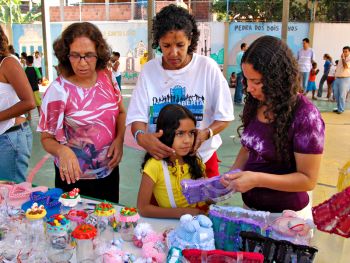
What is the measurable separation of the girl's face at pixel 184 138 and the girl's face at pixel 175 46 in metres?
0.32

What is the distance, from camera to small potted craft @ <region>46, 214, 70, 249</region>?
4.72 ft

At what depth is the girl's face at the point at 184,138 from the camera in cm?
182

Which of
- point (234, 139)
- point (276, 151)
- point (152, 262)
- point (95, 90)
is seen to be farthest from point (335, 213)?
point (234, 139)

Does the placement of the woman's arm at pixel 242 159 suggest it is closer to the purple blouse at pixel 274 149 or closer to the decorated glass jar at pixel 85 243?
the purple blouse at pixel 274 149

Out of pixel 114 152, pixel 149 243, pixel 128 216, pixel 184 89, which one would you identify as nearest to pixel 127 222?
pixel 128 216

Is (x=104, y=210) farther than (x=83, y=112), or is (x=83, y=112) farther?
(x=83, y=112)

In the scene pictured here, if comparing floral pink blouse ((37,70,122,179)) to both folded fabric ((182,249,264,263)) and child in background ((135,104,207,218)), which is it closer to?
child in background ((135,104,207,218))

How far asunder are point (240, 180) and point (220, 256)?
1.26 feet

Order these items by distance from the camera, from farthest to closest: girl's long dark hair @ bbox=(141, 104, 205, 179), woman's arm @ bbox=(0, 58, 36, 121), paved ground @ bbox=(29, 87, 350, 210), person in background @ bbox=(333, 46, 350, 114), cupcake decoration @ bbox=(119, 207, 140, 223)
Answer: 1. person in background @ bbox=(333, 46, 350, 114)
2. paved ground @ bbox=(29, 87, 350, 210)
3. woman's arm @ bbox=(0, 58, 36, 121)
4. girl's long dark hair @ bbox=(141, 104, 205, 179)
5. cupcake decoration @ bbox=(119, 207, 140, 223)

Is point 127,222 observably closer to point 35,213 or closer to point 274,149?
point 35,213

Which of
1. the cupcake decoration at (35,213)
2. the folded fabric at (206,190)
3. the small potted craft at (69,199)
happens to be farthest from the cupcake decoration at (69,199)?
the folded fabric at (206,190)

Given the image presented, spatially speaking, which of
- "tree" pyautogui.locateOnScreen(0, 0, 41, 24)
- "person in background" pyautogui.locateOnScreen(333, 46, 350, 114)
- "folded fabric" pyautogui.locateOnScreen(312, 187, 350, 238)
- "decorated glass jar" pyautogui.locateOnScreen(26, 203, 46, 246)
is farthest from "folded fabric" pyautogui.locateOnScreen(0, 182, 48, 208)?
"tree" pyautogui.locateOnScreen(0, 0, 41, 24)

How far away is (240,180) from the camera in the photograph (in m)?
1.46

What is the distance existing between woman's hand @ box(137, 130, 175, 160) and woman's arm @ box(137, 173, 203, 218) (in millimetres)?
122
